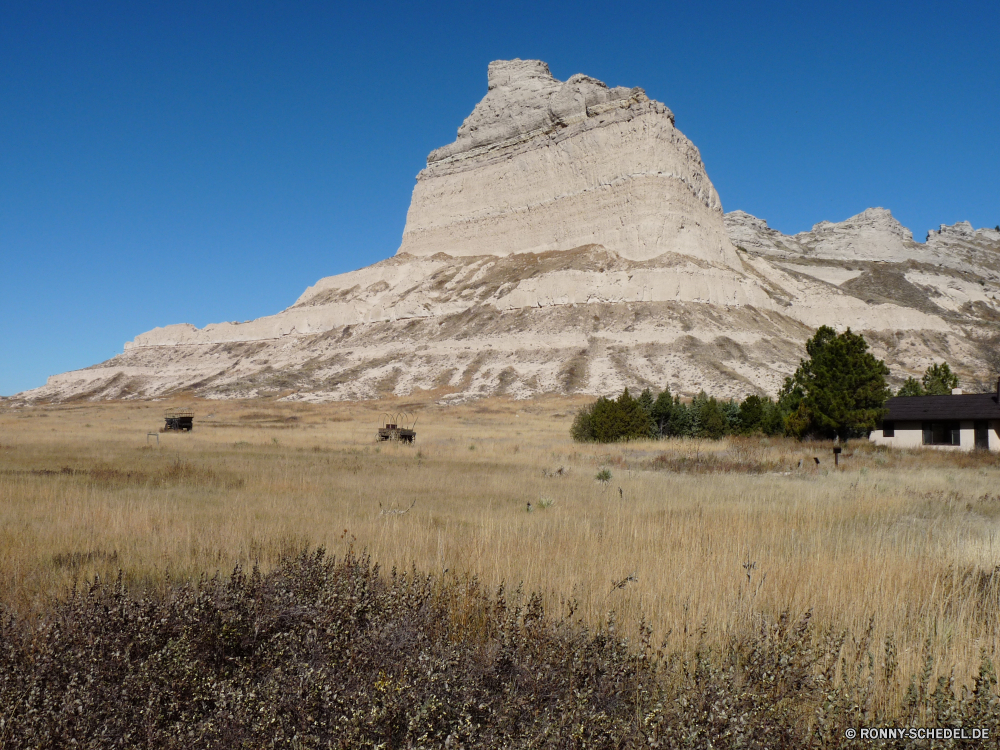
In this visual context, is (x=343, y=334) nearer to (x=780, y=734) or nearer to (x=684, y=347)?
(x=684, y=347)

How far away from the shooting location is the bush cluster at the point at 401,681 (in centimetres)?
258

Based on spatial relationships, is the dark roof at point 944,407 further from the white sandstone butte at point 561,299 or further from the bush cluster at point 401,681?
the bush cluster at point 401,681

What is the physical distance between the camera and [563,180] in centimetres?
10906

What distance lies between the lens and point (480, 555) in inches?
248

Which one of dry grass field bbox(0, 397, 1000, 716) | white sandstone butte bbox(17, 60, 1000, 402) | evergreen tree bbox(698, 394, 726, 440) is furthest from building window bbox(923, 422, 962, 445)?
white sandstone butte bbox(17, 60, 1000, 402)

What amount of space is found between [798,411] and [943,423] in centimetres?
670

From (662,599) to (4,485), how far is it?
12.6 m

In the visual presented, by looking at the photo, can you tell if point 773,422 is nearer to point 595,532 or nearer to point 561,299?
point 595,532

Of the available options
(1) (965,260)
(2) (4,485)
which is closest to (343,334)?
(2) (4,485)

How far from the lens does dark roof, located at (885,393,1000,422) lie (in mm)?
27969

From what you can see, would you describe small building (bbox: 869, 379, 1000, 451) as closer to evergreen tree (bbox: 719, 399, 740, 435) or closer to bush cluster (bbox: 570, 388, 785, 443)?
bush cluster (bbox: 570, 388, 785, 443)

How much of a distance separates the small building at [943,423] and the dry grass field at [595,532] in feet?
36.7

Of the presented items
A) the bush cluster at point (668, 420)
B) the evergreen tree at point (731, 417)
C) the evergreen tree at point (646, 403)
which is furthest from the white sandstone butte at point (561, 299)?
the evergreen tree at point (646, 403)

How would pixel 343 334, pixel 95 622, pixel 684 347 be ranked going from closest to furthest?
pixel 95 622
pixel 684 347
pixel 343 334
